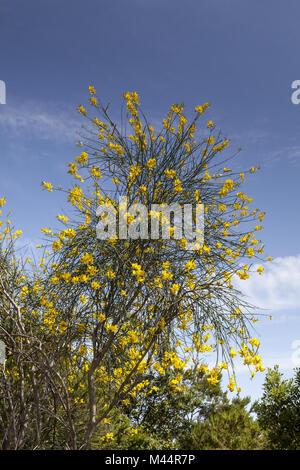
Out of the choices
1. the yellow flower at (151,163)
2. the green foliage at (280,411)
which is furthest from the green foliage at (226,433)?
the yellow flower at (151,163)

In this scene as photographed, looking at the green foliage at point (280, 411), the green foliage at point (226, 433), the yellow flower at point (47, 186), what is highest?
the yellow flower at point (47, 186)

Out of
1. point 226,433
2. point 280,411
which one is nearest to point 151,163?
point 280,411

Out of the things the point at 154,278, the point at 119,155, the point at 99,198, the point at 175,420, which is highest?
the point at 119,155

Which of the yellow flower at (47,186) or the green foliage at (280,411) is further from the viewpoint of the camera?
the green foliage at (280,411)

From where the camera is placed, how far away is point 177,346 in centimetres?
447

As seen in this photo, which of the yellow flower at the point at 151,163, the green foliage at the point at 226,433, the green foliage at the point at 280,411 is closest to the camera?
the yellow flower at the point at 151,163

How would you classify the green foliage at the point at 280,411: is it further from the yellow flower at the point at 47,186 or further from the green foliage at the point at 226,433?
the yellow flower at the point at 47,186

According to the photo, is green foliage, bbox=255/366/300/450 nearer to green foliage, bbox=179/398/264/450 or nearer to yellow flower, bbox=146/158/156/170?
green foliage, bbox=179/398/264/450

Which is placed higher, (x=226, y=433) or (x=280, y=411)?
(x=280, y=411)

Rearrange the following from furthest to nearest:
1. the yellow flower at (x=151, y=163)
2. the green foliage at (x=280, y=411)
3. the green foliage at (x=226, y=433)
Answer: the green foliage at (x=226, y=433) < the green foliage at (x=280, y=411) < the yellow flower at (x=151, y=163)

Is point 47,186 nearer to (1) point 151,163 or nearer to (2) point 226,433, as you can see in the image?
(1) point 151,163

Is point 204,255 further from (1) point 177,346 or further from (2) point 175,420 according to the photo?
(2) point 175,420
